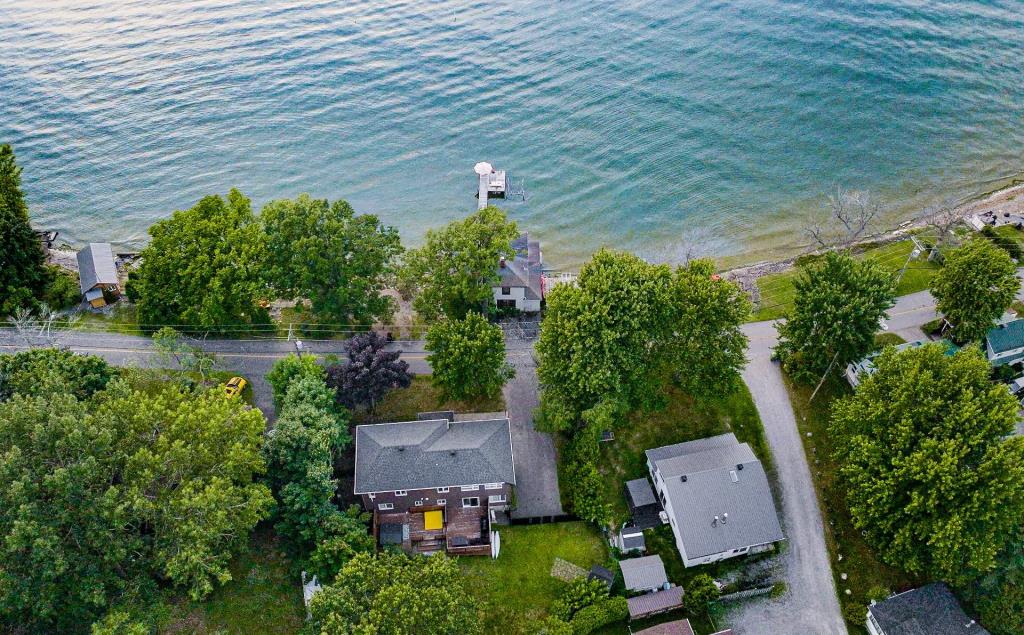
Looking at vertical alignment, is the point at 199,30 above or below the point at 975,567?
above

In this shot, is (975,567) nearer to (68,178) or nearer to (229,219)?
(229,219)

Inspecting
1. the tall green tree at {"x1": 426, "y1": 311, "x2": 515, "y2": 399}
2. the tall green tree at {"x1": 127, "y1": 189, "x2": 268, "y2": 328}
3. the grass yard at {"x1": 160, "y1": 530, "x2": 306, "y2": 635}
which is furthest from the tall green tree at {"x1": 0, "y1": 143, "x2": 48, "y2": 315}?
the tall green tree at {"x1": 426, "y1": 311, "x2": 515, "y2": 399}

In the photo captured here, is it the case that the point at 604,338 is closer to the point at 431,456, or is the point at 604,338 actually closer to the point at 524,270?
the point at 431,456

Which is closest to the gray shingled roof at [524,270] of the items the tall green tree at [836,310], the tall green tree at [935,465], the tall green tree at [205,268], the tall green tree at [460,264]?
the tall green tree at [460,264]

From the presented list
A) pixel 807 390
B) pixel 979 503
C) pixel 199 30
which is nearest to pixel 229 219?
pixel 807 390

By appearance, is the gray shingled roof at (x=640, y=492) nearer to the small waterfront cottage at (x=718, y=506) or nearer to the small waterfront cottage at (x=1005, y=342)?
the small waterfront cottage at (x=718, y=506)

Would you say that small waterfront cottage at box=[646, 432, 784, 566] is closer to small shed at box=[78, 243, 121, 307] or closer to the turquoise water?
the turquoise water
